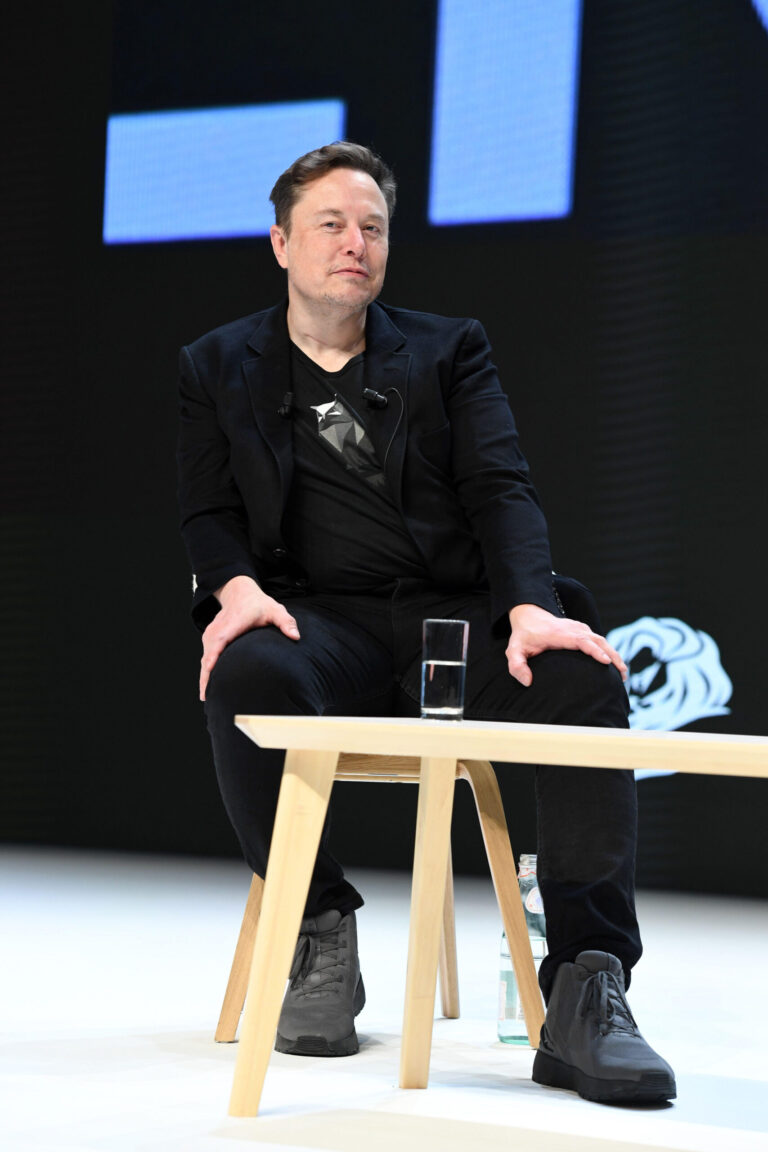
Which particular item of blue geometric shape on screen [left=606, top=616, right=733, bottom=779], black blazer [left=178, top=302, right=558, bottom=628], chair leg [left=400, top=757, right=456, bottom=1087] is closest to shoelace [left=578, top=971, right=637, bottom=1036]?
chair leg [left=400, top=757, right=456, bottom=1087]

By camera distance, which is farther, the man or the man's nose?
the man's nose

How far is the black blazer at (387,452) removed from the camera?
2.00 meters

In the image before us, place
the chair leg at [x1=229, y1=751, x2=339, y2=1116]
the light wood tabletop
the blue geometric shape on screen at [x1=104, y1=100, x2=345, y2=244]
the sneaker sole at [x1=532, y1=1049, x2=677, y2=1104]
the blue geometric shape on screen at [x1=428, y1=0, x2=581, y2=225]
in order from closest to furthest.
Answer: the light wood tabletop, the chair leg at [x1=229, y1=751, x2=339, y2=1116], the sneaker sole at [x1=532, y1=1049, x2=677, y2=1104], the blue geometric shape on screen at [x1=428, y1=0, x2=581, y2=225], the blue geometric shape on screen at [x1=104, y1=100, x2=345, y2=244]

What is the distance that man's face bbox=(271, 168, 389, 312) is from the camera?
81.2 inches

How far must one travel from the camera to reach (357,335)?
7.11ft

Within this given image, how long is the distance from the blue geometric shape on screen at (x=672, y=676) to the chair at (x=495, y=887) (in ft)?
6.65

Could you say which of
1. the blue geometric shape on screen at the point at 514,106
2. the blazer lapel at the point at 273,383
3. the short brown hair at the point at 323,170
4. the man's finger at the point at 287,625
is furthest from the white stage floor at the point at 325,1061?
the blue geometric shape on screen at the point at 514,106

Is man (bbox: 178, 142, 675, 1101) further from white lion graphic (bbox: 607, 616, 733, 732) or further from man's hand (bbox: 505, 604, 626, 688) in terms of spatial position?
white lion graphic (bbox: 607, 616, 733, 732)

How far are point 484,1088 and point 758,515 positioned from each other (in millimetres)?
2512

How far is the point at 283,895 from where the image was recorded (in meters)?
1.38

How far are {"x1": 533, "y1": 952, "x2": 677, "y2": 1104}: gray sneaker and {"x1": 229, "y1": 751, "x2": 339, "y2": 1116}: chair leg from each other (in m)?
0.35

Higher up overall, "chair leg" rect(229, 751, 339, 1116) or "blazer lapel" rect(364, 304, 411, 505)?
"blazer lapel" rect(364, 304, 411, 505)

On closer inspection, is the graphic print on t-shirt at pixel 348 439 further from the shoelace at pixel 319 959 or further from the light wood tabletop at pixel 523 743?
the light wood tabletop at pixel 523 743

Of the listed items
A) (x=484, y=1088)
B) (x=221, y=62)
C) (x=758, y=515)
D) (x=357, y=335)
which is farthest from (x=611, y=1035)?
(x=221, y=62)
